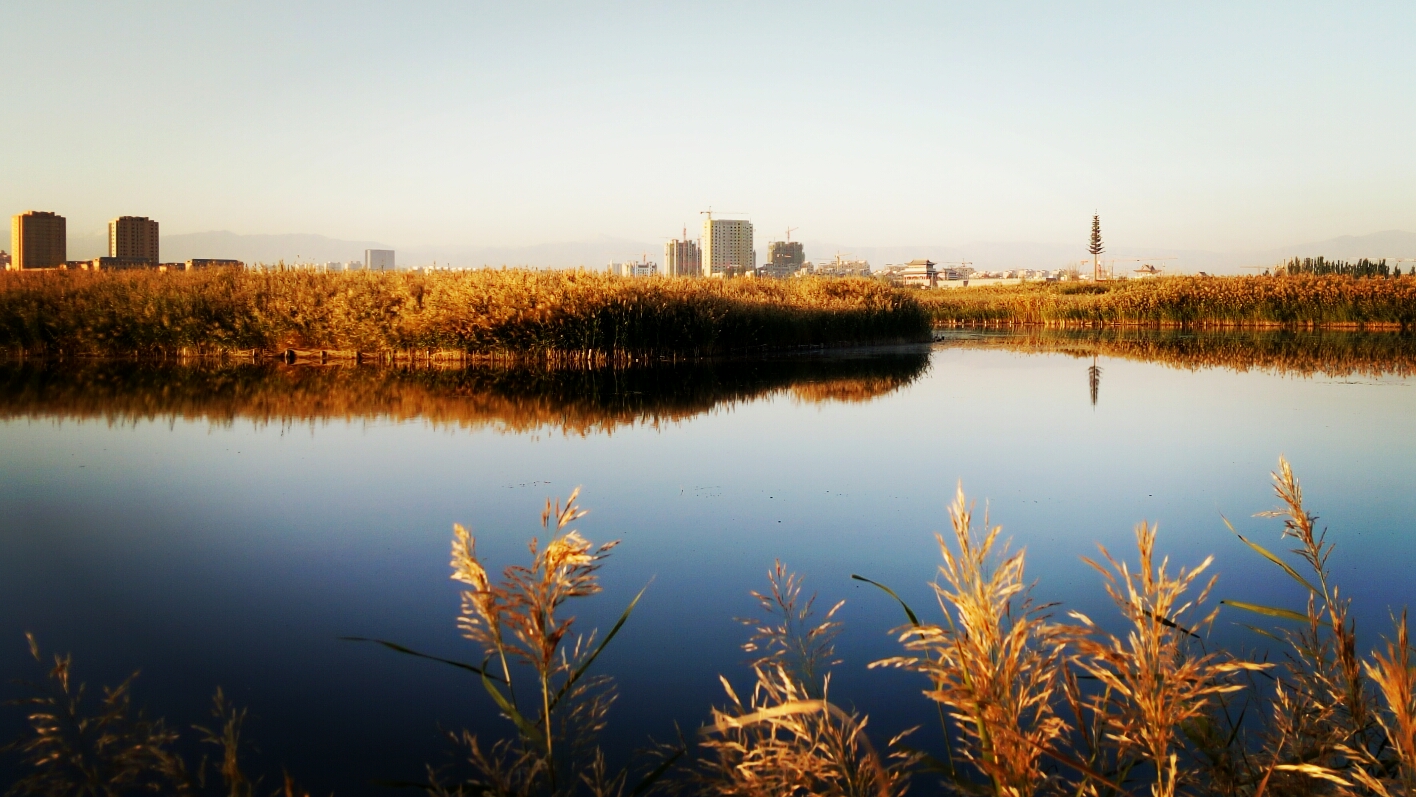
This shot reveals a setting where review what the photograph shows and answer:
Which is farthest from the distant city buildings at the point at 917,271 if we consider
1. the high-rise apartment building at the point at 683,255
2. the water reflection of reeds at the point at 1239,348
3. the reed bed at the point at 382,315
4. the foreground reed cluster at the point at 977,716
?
the foreground reed cluster at the point at 977,716

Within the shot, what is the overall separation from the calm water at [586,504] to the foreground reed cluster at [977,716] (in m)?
0.32

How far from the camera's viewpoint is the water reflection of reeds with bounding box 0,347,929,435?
408 inches

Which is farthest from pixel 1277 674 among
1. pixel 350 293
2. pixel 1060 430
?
pixel 350 293

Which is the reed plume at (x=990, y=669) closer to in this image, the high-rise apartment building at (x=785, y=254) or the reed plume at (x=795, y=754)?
the reed plume at (x=795, y=754)

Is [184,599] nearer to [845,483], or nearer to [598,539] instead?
[598,539]

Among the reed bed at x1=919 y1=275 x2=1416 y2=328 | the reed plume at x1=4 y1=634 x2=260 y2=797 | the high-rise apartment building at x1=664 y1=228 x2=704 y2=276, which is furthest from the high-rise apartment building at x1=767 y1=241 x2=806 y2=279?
the reed plume at x1=4 y1=634 x2=260 y2=797

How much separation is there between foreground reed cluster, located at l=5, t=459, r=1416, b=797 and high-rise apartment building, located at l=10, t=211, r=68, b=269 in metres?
34.6

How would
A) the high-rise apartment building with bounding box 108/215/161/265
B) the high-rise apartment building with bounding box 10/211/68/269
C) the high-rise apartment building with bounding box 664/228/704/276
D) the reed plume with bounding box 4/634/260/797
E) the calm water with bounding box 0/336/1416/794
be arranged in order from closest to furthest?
the reed plume with bounding box 4/634/260/797 → the calm water with bounding box 0/336/1416/794 → the high-rise apartment building with bounding box 10/211/68/269 → the high-rise apartment building with bounding box 108/215/161/265 → the high-rise apartment building with bounding box 664/228/704/276

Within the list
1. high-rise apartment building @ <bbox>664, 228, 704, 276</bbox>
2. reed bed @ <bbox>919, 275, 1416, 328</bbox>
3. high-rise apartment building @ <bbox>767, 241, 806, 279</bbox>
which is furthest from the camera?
high-rise apartment building @ <bbox>767, 241, 806, 279</bbox>

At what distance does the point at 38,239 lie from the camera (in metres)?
33.2

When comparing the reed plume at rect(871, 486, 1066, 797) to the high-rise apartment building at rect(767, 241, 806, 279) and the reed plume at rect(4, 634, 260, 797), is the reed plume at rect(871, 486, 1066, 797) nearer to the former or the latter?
the reed plume at rect(4, 634, 260, 797)

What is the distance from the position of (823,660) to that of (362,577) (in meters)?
2.12

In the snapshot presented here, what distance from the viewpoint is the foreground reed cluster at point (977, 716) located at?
5.26 ft

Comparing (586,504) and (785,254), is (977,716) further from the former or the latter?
(785,254)
